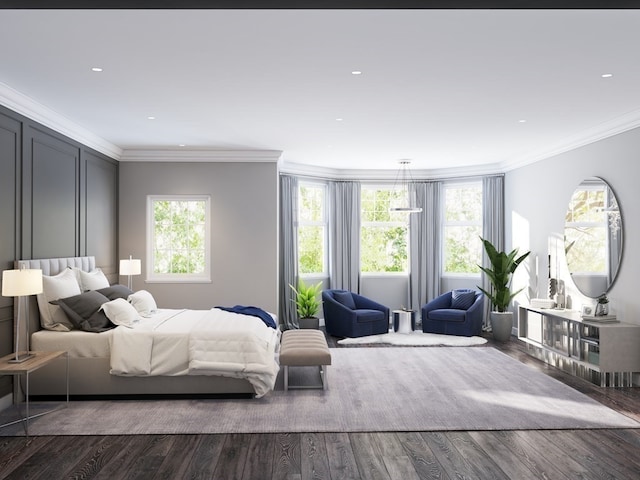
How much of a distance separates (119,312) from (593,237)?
5.07 meters

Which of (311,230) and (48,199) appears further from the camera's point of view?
(311,230)

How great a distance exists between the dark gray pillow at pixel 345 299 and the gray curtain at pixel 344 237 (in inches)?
32.6

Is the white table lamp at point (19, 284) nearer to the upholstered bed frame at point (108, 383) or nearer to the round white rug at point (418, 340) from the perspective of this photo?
the upholstered bed frame at point (108, 383)

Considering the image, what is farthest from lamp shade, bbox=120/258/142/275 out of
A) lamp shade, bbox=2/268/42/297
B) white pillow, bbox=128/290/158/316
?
lamp shade, bbox=2/268/42/297

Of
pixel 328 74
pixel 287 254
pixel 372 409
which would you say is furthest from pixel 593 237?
pixel 287 254

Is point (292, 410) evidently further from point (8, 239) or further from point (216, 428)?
point (8, 239)

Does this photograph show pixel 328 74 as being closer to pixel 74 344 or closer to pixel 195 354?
pixel 195 354

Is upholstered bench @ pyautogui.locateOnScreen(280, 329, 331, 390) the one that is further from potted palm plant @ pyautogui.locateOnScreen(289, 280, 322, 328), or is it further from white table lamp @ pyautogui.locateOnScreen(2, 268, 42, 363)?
potted palm plant @ pyautogui.locateOnScreen(289, 280, 322, 328)

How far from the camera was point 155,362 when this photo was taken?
15.9 feet

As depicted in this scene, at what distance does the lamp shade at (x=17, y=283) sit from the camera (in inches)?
164

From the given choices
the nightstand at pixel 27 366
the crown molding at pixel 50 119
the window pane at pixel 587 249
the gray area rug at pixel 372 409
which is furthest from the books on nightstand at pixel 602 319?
the crown molding at pixel 50 119

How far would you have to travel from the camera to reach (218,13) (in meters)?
3.10

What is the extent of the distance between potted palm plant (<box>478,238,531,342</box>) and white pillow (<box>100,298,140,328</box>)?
500cm

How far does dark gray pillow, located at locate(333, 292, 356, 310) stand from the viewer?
851cm
